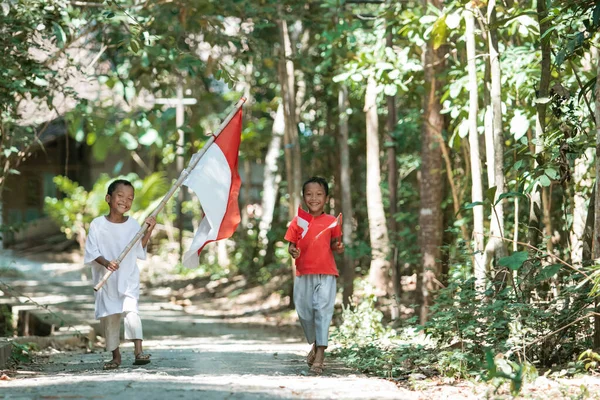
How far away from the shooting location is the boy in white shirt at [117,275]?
746 centimetres

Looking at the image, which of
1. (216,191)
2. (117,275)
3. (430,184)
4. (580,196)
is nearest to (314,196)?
(216,191)

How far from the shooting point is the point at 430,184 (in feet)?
35.0

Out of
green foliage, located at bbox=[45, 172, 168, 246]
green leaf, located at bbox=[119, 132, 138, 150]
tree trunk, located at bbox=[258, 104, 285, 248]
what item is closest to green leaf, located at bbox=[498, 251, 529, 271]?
tree trunk, located at bbox=[258, 104, 285, 248]

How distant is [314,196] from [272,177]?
1296 centimetres

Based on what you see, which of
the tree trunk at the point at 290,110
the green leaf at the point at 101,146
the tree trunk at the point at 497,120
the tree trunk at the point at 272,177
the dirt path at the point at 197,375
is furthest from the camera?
the green leaf at the point at 101,146

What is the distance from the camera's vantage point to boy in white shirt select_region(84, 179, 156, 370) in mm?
7457

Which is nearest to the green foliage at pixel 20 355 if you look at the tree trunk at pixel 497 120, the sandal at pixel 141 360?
the sandal at pixel 141 360

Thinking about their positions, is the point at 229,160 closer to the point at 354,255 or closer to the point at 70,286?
the point at 354,255

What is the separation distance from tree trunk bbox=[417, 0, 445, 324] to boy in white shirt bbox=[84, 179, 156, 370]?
4190mm

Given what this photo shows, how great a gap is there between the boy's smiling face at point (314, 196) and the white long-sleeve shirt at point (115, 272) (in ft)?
5.08

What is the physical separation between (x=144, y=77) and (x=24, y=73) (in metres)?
4.72

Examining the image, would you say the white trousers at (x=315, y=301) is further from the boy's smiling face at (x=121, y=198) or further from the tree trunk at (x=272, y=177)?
the tree trunk at (x=272, y=177)

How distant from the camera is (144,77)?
44.1ft

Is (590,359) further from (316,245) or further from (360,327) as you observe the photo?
(360,327)
